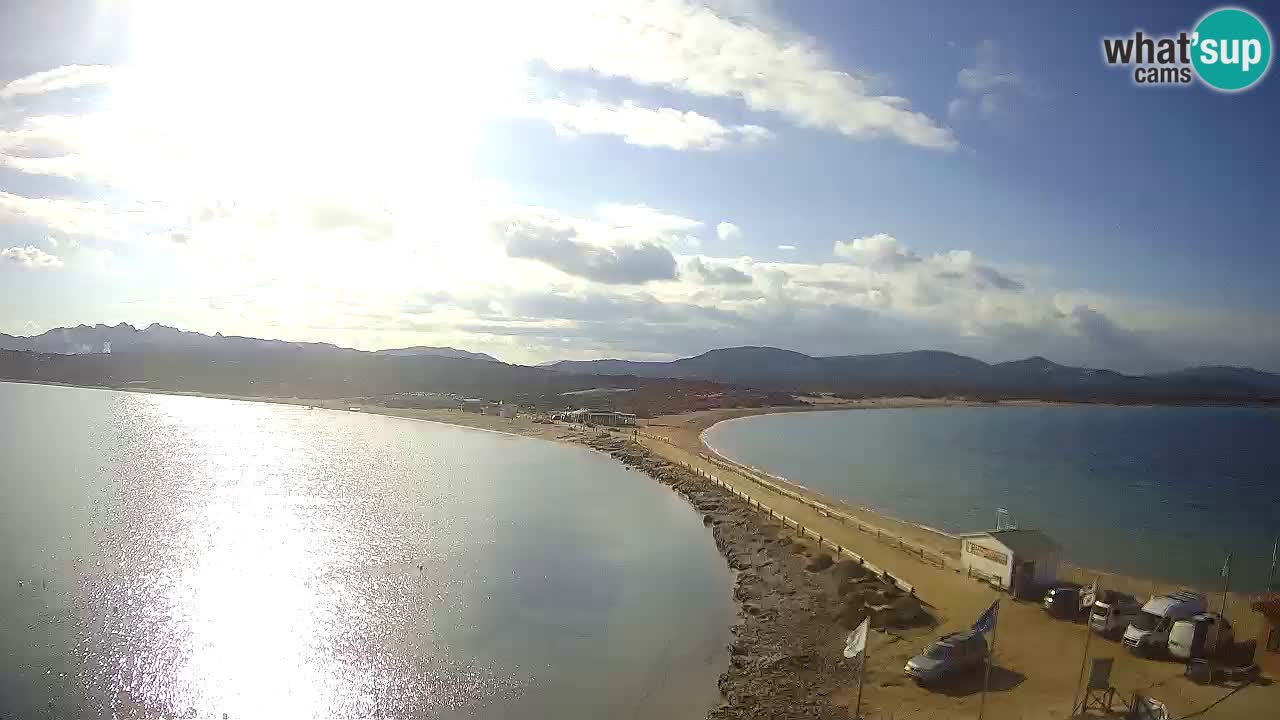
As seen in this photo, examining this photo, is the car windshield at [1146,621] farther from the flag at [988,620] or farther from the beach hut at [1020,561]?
the flag at [988,620]

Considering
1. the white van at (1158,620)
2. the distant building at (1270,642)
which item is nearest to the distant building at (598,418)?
the white van at (1158,620)

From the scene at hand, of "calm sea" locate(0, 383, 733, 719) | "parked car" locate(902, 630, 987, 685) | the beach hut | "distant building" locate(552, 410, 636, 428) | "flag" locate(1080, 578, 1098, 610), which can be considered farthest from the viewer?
"distant building" locate(552, 410, 636, 428)

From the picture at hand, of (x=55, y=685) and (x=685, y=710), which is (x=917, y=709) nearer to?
(x=685, y=710)

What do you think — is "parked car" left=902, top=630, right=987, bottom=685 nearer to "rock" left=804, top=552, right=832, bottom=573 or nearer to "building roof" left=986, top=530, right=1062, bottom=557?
"building roof" left=986, top=530, right=1062, bottom=557

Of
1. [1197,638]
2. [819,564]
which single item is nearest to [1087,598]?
[1197,638]

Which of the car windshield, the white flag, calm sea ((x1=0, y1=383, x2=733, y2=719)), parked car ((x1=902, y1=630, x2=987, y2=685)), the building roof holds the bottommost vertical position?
calm sea ((x1=0, y1=383, x2=733, y2=719))

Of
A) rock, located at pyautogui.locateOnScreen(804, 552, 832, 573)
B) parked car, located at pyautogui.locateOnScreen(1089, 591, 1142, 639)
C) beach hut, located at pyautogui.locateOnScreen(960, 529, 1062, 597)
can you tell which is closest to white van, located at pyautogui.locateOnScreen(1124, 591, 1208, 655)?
parked car, located at pyautogui.locateOnScreen(1089, 591, 1142, 639)

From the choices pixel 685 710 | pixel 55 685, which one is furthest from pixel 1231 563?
pixel 55 685
